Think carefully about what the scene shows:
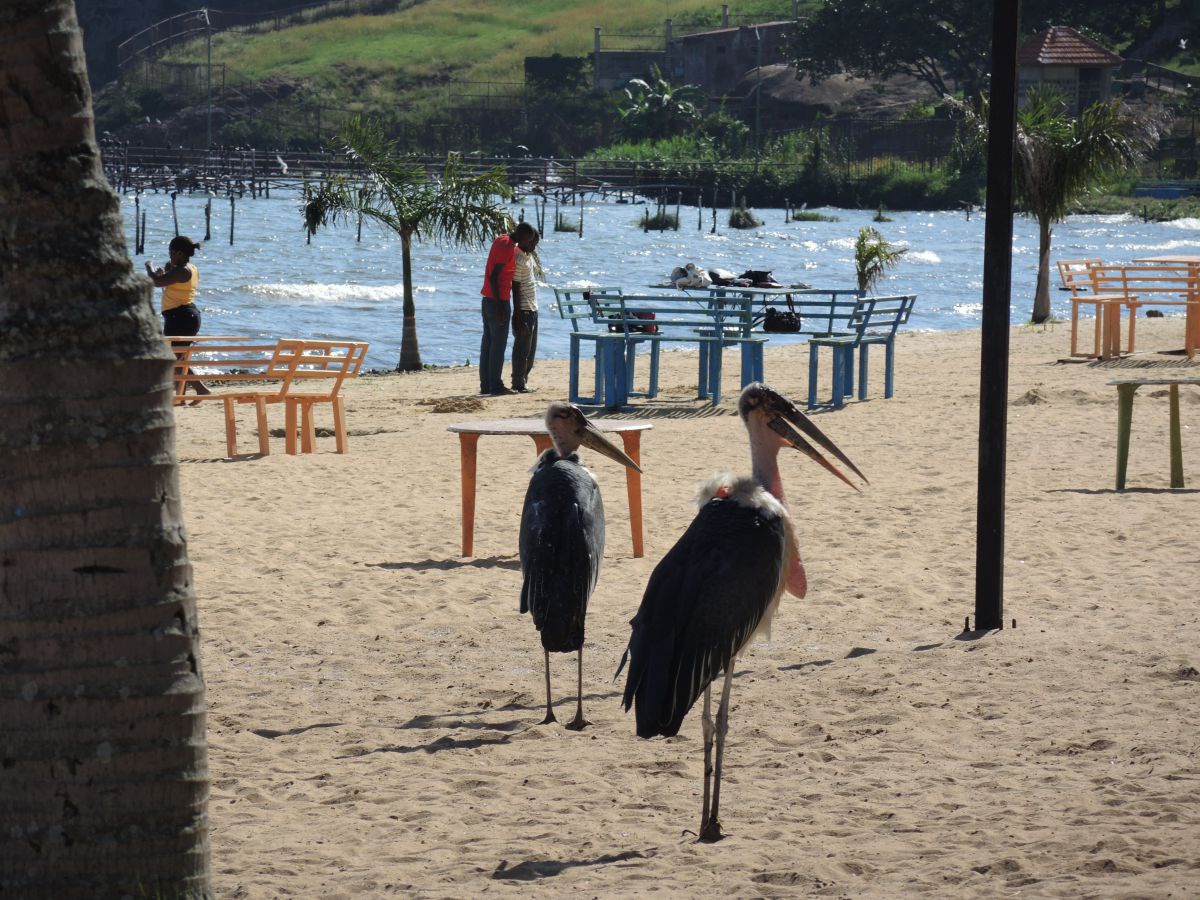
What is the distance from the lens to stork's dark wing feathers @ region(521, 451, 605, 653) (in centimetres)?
641

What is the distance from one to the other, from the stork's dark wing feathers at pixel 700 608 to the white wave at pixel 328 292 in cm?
3798

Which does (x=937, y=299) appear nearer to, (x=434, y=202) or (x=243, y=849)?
(x=434, y=202)

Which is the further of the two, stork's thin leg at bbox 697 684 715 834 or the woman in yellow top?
the woman in yellow top

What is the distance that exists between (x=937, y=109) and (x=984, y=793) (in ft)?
330

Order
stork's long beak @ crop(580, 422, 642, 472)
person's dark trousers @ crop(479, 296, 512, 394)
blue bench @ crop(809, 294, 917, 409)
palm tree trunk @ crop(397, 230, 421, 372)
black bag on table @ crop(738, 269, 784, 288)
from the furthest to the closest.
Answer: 1. black bag on table @ crop(738, 269, 784, 288)
2. palm tree trunk @ crop(397, 230, 421, 372)
3. person's dark trousers @ crop(479, 296, 512, 394)
4. blue bench @ crop(809, 294, 917, 409)
5. stork's long beak @ crop(580, 422, 642, 472)

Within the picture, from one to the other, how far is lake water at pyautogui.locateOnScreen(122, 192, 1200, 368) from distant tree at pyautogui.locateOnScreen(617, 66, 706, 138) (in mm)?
16508

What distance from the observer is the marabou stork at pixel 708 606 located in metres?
5.01

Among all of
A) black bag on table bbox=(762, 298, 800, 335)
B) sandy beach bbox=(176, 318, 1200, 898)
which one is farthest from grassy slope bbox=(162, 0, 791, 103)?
sandy beach bbox=(176, 318, 1200, 898)

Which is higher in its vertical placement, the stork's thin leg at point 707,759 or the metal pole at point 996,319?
the metal pole at point 996,319

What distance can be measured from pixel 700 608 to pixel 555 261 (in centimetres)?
5664

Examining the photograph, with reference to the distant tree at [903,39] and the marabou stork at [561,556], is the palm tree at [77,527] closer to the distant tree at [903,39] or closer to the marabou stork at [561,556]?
the marabou stork at [561,556]

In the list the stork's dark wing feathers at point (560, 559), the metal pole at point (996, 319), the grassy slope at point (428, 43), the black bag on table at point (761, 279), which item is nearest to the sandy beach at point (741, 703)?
the metal pole at point (996, 319)

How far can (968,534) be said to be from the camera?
10.1 meters

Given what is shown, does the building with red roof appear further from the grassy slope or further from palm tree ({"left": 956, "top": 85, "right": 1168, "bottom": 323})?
palm tree ({"left": 956, "top": 85, "right": 1168, "bottom": 323})
